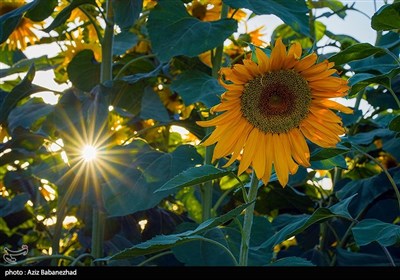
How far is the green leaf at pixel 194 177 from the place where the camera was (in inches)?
47.7

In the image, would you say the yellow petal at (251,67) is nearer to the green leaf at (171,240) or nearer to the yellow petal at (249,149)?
the yellow petal at (249,149)

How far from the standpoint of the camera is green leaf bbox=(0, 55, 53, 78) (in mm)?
2454

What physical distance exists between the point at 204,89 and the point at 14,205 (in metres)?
0.86

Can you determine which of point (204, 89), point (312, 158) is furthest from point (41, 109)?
point (312, 158)

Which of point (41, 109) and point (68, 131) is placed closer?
point (68, 131)

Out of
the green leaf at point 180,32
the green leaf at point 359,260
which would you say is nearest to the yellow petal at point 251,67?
the green leaf at point 180,32

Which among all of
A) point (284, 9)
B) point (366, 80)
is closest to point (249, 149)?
point (366, 80)

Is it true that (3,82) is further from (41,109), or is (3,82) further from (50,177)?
(50,177)

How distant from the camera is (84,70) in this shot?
7.77 feet

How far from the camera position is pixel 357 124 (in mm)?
2348

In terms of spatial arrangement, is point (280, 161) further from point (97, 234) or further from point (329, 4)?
point (329, 4)

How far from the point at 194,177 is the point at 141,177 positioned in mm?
737

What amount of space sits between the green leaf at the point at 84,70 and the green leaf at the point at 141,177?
0.44 meters

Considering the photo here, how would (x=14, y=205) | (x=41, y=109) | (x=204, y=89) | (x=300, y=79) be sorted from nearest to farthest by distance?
(x=300, y=79)
(x=204, y=89)
(x=41, y=109)
(x=14, y=205)
